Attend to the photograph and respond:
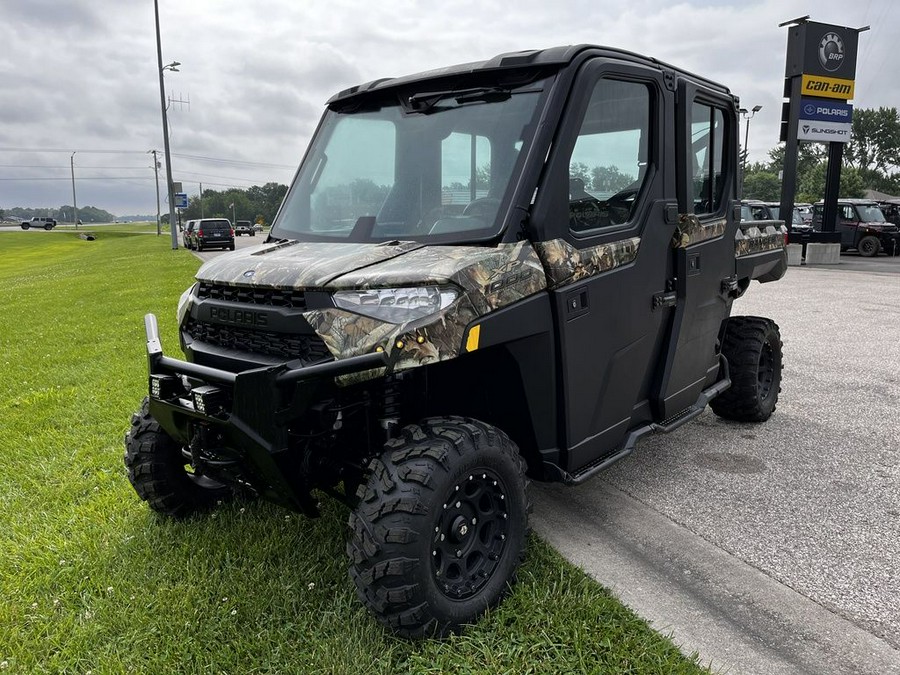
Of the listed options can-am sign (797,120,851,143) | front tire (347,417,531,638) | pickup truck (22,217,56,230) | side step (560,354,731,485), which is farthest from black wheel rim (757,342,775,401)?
pickup truck (22,217,56,230)

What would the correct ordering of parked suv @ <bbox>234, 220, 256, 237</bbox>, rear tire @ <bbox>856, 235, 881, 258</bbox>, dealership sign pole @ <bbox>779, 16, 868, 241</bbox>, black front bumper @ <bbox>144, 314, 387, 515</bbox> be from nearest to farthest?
black front bumper @ <bbox>144, 314, 387, 515</bbox> → dealership sign pole @ <bbox>779, 16, 868, 241</bbox> → rear tire @ <bbox>856, 235, 881, 258</bbox> → parked suv @ <bbox>234, 220, 256, 237</bbox>

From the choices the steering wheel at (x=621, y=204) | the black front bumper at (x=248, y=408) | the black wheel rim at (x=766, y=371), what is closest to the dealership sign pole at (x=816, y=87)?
the black wheel rim at (x=766, y=371)

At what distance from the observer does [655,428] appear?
3.96 metres

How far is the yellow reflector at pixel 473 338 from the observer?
2.66 m

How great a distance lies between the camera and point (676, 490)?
4.24 metres

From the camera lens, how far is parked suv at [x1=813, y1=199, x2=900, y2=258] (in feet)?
78.9

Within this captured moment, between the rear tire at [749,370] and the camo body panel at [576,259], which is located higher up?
the camo body panel at [576,259]

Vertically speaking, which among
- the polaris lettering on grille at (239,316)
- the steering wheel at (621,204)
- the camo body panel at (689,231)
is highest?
the steering wheel at (621,204)

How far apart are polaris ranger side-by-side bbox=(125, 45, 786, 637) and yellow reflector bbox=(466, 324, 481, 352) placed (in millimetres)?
13

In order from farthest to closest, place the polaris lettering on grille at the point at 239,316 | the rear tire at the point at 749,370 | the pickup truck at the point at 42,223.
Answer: the pickup truck at the point at 42,223 → the rear tire at the point at 749,370 → the polaris lettering on grille at the point at 239,316

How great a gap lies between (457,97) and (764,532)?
9.06 ft

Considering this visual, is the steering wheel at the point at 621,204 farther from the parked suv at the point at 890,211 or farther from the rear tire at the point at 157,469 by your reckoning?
the parked suv at the point at 890,211

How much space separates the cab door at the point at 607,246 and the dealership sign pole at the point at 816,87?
61.1 feet

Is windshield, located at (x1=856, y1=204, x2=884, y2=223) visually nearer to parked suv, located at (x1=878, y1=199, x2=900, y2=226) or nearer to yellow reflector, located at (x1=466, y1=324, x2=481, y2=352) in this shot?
parked suv, located at (x1=878, y1=199, x2=900, y2=226)
